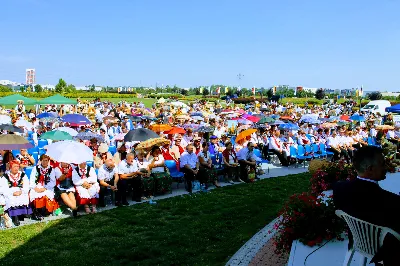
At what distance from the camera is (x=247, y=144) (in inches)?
494

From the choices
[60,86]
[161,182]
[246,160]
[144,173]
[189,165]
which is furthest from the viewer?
[60,86]

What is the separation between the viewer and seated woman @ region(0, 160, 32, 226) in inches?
308

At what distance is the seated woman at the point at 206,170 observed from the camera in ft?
36.1

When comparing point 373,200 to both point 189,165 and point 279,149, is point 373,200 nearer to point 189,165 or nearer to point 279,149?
point 189,165

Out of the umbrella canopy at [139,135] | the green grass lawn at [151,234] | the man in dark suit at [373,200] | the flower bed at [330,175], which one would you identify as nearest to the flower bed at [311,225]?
the green grass lawn at [151,234]

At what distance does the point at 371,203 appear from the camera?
356cm

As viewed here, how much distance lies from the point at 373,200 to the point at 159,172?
7.37 meters

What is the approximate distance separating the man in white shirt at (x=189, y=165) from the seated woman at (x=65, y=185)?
3.22 meters

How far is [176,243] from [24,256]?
2.47 metres

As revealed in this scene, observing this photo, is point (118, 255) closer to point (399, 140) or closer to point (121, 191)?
point (121, 191)

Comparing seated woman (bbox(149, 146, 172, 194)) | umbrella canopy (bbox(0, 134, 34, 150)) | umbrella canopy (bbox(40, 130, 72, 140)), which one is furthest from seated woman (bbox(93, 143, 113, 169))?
umbrella canopy (bbox(40, 130, 72, 140))

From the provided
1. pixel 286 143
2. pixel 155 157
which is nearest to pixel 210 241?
pixel 155 157

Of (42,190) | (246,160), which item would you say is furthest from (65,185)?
(246,160)

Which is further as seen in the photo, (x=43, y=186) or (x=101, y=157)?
(x=101, y=157)
